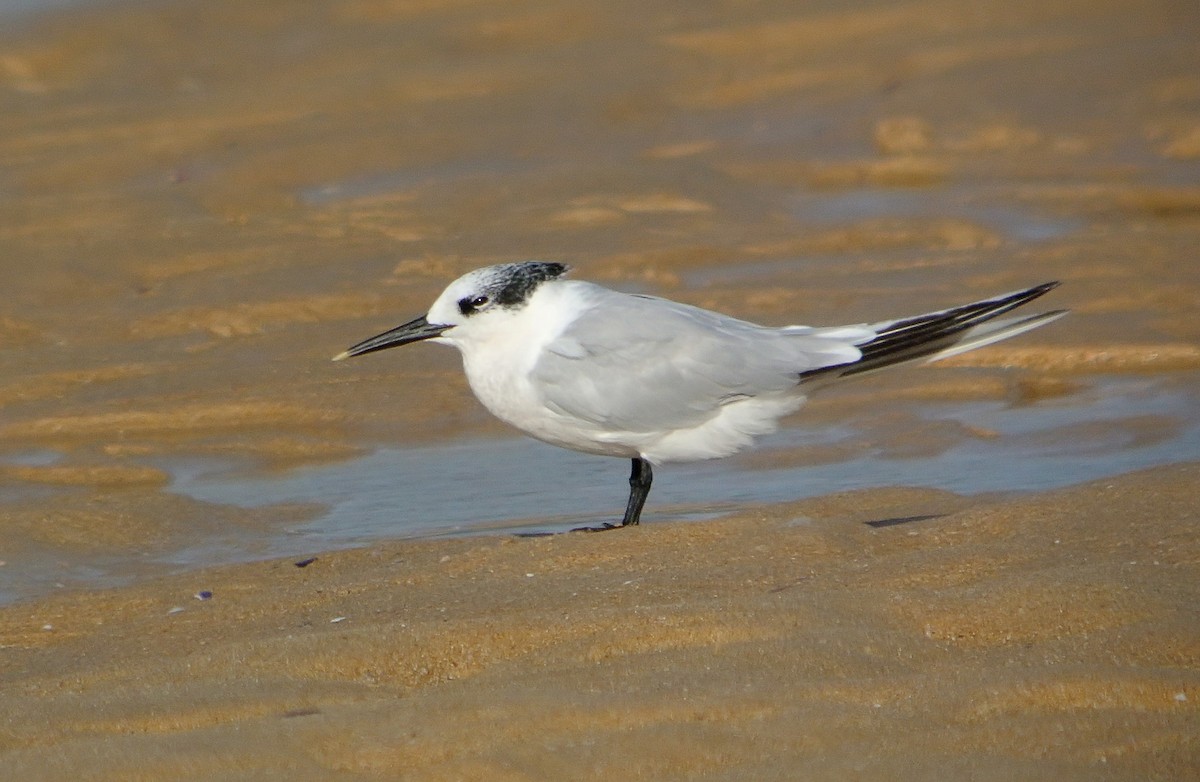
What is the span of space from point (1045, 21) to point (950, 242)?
3168 millimetres

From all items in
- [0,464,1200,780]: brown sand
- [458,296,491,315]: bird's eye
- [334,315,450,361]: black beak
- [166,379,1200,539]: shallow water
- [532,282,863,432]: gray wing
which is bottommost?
[166,379,1200,539]: shallow water

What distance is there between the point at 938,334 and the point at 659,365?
81cm

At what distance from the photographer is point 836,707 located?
321cm

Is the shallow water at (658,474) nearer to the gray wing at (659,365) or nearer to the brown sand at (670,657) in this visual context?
the gray wing at (659,365)

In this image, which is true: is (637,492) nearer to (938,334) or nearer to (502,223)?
(938,334)

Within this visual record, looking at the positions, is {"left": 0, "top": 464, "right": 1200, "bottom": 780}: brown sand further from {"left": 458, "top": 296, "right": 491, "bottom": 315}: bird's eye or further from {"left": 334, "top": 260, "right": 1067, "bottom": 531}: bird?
{"left": 458, "top": 296, "right": 491, "bottom": 315}: bird's eye

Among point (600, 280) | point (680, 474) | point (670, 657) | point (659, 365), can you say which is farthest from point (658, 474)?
point (670, 657)

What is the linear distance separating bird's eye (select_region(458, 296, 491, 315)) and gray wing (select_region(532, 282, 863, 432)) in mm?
249

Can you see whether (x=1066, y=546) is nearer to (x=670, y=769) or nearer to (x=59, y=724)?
(x=670, y=769)

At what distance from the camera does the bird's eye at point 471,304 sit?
537cm

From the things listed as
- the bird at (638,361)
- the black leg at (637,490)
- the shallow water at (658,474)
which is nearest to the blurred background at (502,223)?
the shallow water at (658,474)

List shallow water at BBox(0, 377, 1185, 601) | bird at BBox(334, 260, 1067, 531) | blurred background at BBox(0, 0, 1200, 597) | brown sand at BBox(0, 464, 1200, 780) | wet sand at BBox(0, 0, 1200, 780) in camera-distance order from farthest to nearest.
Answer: blurred background at BBox(0, 0, 1200, 597), shallow water at BBox(0, 377, 1185, 601), bird at BBox(334, 260, 1067, 531), wet sand at BBox(0, 0, 1200, 780), brown sand at BBox(0, 464, 1200, 780)

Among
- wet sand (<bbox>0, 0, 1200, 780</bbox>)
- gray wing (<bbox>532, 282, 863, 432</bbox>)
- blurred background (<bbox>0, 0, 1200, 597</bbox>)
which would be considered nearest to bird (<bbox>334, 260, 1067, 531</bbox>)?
gray wing (<bbox>532, 282, 863, 432</bbox>)

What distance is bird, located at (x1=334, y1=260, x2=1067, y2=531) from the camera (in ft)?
17.1
